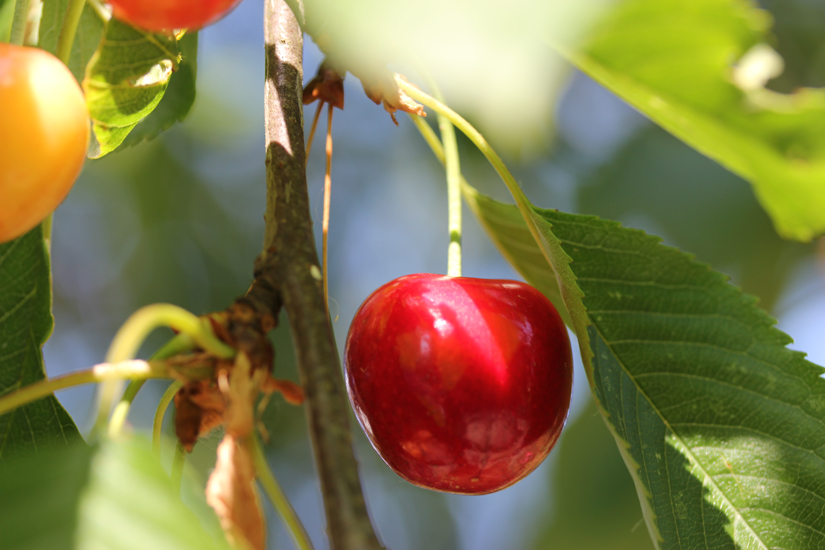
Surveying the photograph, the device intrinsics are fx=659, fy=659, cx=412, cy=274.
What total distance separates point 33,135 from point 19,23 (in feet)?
0.61

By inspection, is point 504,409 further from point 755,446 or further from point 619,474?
point 619,474

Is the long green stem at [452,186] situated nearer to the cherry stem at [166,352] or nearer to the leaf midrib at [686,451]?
the leaf midrib at [686,451]

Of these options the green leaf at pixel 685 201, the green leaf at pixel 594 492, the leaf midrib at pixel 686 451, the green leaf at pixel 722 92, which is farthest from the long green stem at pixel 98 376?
the green leaf at pixel 685 201

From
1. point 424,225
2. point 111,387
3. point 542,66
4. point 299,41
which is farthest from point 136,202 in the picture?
point 542,66

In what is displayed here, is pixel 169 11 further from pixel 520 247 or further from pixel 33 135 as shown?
pixel 520 247

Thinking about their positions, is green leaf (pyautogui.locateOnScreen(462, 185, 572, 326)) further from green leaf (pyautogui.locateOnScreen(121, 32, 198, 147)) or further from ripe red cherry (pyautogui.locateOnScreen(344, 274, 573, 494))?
green leaf (pyautogui.locateOnScreen(121, 32, 198, 147))

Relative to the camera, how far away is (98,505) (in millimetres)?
427

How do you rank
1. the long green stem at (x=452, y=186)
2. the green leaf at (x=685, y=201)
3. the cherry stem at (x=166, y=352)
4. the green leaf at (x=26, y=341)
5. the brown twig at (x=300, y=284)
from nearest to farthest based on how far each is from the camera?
the brown twig at (x=300, y=284) → the cherry stem at (x=166, y=352) → the green leaf at (x=26, y=341) → the long green stem at (x=452, y=186) → the green leaf at (x=685, y=201)

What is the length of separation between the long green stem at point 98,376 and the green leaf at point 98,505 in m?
0.05

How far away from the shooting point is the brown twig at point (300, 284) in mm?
384

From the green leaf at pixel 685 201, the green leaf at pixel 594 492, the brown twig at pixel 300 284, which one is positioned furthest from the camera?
the green leaf at pixel 685 201

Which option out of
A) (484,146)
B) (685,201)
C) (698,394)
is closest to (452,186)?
(484,146)

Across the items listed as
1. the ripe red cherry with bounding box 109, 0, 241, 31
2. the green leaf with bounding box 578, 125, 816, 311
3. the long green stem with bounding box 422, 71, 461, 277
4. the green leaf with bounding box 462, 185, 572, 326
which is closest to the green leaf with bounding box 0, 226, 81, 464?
the ripe red cherry with bounding box 109, 0, 241, 31

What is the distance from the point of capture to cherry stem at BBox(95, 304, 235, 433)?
47 centimetres
